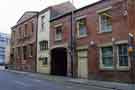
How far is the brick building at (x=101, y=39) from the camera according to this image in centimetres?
1972

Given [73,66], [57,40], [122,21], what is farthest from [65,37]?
[122,21]

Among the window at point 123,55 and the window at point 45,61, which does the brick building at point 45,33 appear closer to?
the window at point 45,61

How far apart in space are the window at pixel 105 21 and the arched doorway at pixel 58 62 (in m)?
7.94

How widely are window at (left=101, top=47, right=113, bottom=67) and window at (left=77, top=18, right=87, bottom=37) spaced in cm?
335

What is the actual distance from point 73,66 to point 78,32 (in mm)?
3470

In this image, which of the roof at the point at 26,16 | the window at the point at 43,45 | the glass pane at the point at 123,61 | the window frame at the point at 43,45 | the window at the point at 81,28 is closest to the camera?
the glass pane at the point at 123,61

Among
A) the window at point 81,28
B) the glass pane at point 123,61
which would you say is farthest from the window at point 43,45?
the glass pane at point 123,61

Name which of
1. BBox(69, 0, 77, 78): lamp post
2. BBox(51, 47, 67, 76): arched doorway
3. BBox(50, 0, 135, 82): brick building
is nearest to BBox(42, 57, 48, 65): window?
BBox(51, 47, 67, 76): arched doorway

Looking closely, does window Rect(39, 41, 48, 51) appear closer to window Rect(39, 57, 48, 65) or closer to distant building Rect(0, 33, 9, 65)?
window Rect(39, 57, 48, 65)

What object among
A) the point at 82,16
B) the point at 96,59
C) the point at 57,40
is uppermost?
the point at 82,16

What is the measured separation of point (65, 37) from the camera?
2761cm

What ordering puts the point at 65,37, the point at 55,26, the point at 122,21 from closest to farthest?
the point at 122,21 → the point at 65,37 → the point at 55,26

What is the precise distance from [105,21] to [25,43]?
19.1 m

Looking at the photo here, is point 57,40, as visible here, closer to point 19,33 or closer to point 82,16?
point 82,16
